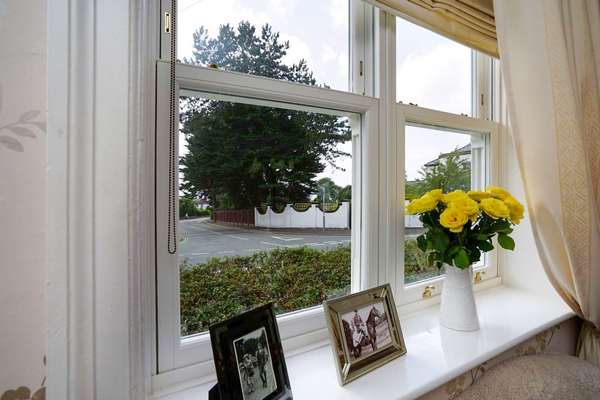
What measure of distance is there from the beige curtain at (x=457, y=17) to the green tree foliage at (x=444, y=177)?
17.6 inches

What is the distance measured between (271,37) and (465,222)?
31.2 inches

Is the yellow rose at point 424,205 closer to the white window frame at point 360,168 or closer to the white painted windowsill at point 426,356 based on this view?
the white window frame at point 360,168

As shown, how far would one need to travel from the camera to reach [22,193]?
0.45 metres

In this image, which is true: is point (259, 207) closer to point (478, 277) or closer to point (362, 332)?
point (362, 332)

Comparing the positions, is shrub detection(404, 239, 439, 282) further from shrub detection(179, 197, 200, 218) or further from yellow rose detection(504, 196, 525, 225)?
shrub detection(179, 197, 200, 218)

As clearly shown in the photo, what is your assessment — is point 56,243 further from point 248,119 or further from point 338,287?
point 338,287

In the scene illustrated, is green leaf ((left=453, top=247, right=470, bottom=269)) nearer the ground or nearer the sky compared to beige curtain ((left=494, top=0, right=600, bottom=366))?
nearer the ground

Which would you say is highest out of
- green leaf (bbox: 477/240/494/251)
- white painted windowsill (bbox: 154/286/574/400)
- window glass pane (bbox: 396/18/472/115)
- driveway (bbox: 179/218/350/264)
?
window glass pane (bbox: 396/18/472/115)

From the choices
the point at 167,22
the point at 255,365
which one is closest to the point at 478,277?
the point at 255,365

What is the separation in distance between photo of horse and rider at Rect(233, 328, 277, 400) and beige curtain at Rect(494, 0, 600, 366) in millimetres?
1078

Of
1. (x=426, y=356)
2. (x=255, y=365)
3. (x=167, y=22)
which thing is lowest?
(x=426, y=356)

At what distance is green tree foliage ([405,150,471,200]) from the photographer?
119 cm

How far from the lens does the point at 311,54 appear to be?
939 mm

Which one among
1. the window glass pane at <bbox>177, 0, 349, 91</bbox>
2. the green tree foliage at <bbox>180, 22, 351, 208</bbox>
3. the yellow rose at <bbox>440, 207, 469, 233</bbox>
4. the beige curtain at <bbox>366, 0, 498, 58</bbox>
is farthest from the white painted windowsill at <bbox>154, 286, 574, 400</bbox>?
the beige curtain at <bbox>366, 0, 498, 58</bbox>
